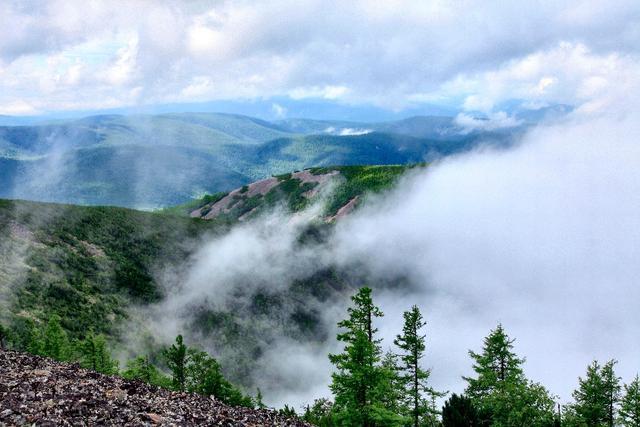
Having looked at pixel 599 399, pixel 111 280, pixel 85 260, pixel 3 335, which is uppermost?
pixel 85 260

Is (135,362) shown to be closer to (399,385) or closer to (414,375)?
(399,385)

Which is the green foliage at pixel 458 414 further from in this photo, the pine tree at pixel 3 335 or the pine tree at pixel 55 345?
the pine tree at pixel 3 335

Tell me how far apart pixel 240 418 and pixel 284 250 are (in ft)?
519

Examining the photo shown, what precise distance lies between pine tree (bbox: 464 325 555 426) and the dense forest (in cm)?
10

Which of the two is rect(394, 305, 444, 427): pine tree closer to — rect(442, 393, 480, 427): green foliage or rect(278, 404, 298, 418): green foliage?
rect(442, 393, 480, 427): green foliage

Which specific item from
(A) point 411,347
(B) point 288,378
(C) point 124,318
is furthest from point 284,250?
(A) point 411,347

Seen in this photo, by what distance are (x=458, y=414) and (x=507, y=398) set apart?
446 inches

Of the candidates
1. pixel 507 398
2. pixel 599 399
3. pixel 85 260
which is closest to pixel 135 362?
pixel 507 398

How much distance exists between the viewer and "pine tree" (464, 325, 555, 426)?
49250 mm

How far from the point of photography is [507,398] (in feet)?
166

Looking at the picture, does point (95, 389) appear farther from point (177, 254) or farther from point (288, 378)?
point (177, 254)

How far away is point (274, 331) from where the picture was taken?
444 ft

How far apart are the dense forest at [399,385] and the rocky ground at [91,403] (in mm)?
5975

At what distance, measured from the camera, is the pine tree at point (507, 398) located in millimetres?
49250
